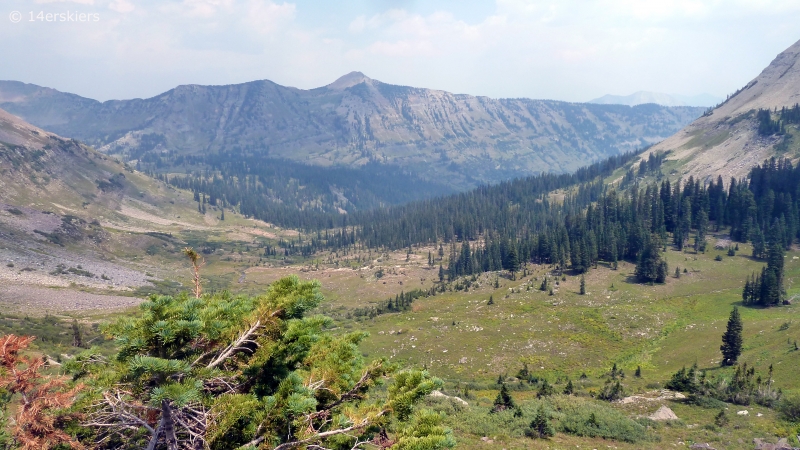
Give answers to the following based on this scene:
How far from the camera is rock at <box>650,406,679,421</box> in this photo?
3426cm

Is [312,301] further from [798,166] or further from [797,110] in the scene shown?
[797,110]

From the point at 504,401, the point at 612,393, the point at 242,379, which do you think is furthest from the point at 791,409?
the point at 242,379

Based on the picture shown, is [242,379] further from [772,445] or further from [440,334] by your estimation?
[440,334]

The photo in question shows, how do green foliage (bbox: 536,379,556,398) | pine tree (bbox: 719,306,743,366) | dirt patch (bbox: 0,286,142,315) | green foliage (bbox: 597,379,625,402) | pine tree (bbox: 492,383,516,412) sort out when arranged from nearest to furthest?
pine tree (bbox: 492,383,516,412) < green foliage (bbox: 597,379,625,402) < green foliage (bbox: 536,379,556,398) < pine tree (bbox: 719,306,743,366) < dirt patch (bbox: 0,286,142,315)

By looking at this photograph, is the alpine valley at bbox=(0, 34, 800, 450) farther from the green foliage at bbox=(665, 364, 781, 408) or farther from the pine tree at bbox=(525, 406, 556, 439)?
the pine tree at bbox=(525, 406, 556, 439)

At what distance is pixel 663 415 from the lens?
34.8 metres

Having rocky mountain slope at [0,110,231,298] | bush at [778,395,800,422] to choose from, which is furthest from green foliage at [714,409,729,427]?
rocky mountain slope at [0,110,231,298]

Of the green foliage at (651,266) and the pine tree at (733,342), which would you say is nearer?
the pine tree at (733,342)

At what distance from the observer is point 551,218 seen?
18788cm

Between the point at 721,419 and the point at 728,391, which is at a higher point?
the point at 721,419

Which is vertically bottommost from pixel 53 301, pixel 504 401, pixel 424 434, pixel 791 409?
pixel 53 301

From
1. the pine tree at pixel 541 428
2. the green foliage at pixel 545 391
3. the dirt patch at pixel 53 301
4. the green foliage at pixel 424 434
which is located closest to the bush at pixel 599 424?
the pine tree at pixel 541 428

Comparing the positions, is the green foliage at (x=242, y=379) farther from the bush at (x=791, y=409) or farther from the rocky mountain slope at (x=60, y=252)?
the rocky mountain slope at (x=60, y=252)

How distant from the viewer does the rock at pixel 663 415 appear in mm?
34263
